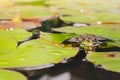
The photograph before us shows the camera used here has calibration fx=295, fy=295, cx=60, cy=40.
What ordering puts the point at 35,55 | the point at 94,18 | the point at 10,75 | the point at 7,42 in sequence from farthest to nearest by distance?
the point at 94,18 → the point at 7,42 → the point at 35,55 → the point at 10,75

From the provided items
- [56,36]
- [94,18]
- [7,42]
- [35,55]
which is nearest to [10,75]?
[35,55]

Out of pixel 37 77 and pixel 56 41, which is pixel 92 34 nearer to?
pixel 56 41

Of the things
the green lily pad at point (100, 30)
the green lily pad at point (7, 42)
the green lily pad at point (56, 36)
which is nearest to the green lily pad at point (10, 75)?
the green lily pad at point (7, 42)

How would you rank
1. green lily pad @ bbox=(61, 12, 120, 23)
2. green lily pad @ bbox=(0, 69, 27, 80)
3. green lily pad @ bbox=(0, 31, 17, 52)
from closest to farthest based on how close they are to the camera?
green lily pad @ bbox=(0, 69, 27, 80) < green lily pad @ bbox=(0, 31, 17, 52) < green lily pad @ bbox=(61, 12, 120, 23)

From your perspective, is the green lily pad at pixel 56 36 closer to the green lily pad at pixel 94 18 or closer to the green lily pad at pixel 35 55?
the green lily pad at pixel 35 55

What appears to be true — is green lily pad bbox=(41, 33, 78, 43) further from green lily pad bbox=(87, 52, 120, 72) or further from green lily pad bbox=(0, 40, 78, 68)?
green lily pad bbox=(87, 52, 120, 72)

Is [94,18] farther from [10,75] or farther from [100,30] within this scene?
[10,75]

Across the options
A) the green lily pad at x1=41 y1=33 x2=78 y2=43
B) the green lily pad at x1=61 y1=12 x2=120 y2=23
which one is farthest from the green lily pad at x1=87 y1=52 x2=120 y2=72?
the green lily pad at x1=61 y1=12 x2=120 y2=23
